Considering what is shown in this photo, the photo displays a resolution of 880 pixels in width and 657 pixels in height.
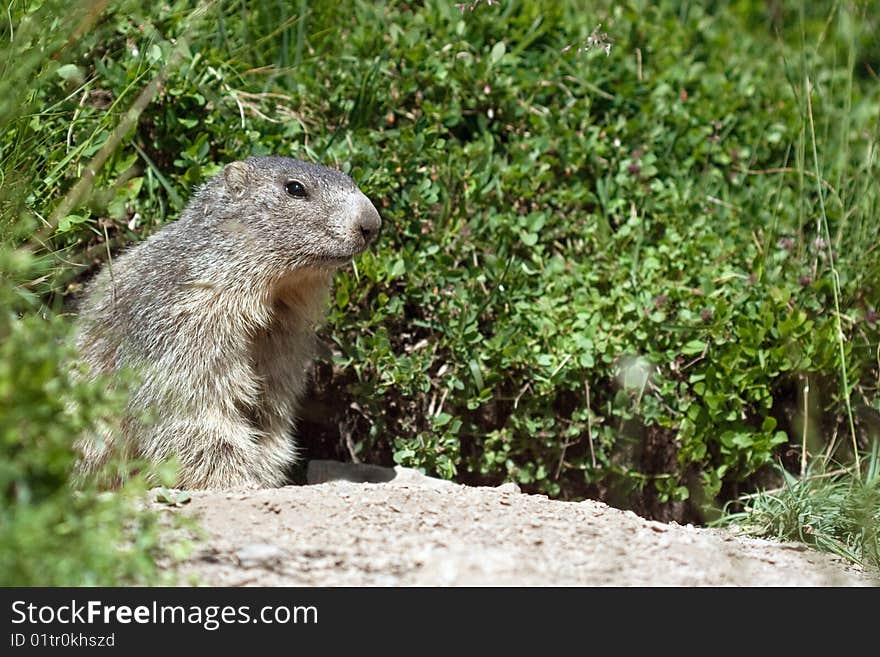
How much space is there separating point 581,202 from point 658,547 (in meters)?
3.07

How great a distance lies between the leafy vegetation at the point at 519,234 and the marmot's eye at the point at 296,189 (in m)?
0.81

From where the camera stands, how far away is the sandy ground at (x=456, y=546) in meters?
3.42

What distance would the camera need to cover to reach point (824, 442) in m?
6.03

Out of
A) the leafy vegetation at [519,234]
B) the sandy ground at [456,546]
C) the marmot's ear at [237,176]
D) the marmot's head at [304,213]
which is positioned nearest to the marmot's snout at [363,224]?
the marmot's head at [304,213]

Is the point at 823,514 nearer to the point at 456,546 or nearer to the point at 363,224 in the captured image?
the point at 456,546

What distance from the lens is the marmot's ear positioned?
528cm

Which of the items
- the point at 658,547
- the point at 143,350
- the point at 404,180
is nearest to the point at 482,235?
the point at 404,180

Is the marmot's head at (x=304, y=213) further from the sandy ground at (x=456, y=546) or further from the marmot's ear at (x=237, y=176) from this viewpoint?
the sandy ground at (x=456, y=546)

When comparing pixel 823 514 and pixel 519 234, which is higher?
pixel 519 234

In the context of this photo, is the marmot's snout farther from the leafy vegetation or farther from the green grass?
the green grass

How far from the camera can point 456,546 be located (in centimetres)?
368

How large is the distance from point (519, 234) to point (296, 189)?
1.64 metres

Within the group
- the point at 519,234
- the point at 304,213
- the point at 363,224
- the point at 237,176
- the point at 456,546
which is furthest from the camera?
the point at 519,234

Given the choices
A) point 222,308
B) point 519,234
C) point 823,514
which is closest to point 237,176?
point 222,308
